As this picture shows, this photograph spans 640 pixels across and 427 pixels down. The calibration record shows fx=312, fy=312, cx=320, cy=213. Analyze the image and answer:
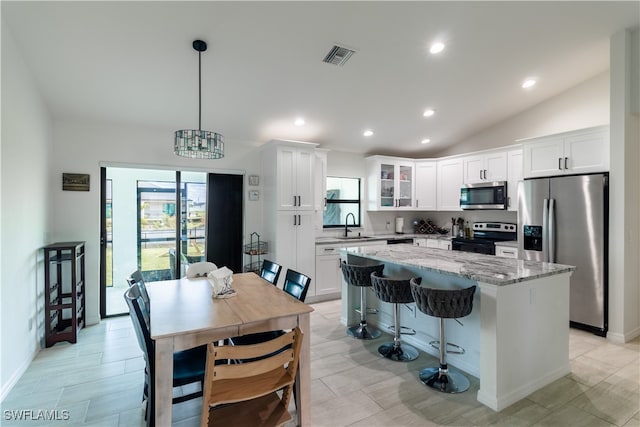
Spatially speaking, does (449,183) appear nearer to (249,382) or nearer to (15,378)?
(249,382)

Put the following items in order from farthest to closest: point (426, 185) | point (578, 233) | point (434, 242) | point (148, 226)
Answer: point (426, 185) < point (434, 242) < point (148, 226) < point (578, 233)

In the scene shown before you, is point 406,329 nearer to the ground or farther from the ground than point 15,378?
farther from the ground

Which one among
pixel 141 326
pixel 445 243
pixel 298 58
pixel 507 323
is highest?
pixel 298 58

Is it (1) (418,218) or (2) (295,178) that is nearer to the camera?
(2) (295,178)

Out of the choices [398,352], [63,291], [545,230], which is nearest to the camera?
[398,352]

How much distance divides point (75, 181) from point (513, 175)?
602cm

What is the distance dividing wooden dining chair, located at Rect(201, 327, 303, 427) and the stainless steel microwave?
4.38 m

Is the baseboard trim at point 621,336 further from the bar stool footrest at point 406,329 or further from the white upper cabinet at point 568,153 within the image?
the bar stool footrest at point 406,329

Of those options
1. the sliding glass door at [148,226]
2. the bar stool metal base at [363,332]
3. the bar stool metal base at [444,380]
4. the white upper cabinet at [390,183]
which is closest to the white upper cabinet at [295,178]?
the sliding glass door at [148,226]

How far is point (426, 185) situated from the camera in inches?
234

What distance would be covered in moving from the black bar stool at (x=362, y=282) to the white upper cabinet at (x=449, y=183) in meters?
2.97

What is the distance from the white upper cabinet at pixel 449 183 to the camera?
555 centimetres

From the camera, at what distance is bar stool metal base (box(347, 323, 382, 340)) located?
11.4ft

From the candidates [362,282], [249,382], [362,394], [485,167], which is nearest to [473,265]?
[362,282]
